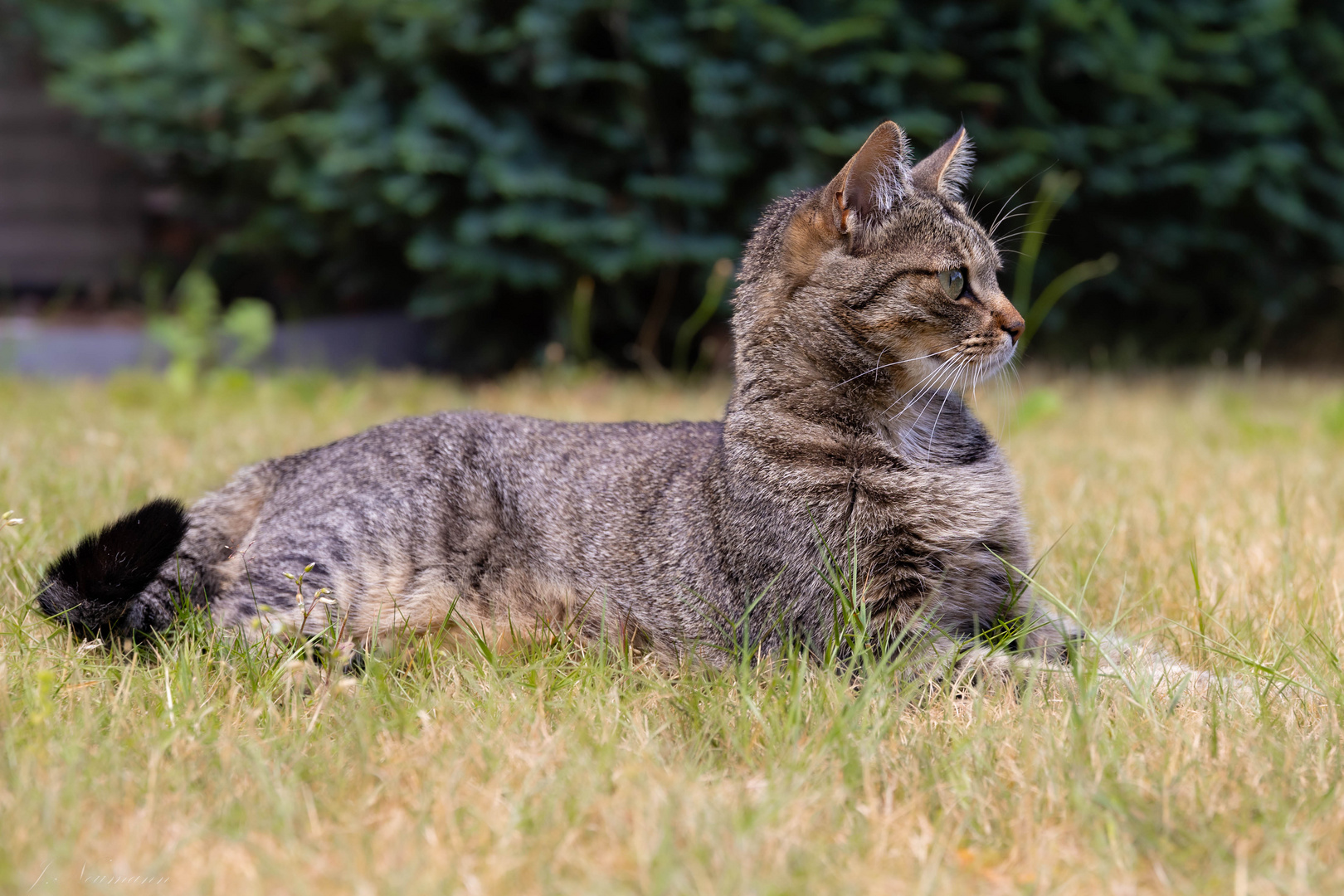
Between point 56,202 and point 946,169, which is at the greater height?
point 946,169

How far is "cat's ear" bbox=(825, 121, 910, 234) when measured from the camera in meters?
2.45

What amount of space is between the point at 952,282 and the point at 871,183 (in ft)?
1.00

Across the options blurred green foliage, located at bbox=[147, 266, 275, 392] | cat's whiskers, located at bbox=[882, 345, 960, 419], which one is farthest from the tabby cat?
blurred green foliage, located at bbox=[147, 266, 275, 392]

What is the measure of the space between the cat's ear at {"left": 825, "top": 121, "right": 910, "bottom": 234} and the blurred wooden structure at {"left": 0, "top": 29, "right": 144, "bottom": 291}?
733cm

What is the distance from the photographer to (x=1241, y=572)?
9.45ft

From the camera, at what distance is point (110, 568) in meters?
2.31

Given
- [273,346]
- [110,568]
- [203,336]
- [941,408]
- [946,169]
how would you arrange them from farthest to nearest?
[273,346], [203,336], [946,169], [941,408], [110,568]

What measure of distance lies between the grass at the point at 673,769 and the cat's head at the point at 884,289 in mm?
762

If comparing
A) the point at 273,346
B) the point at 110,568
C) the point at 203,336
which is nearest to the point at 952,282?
the point at 110,568

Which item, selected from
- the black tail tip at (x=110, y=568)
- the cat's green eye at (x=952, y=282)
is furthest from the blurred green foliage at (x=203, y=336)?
the cat's green eye at (x=952, y=282)

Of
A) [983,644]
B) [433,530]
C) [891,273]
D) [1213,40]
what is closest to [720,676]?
[983,644]

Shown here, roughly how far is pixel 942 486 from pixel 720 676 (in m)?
0.69

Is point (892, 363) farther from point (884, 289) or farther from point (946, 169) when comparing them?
point (946, 169)

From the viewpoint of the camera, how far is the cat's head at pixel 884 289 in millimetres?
2502
